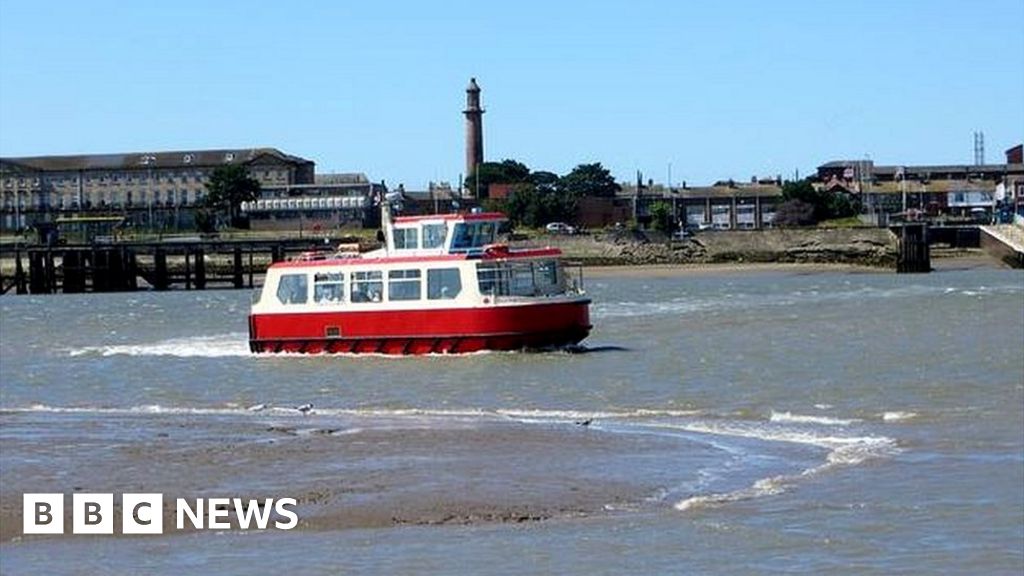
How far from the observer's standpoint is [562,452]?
75.2 feet

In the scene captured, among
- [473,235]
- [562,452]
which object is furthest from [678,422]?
[473,235]

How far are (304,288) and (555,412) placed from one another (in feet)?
52.4

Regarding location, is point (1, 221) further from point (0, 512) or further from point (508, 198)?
point (0, 512)

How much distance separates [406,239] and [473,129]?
395 feet

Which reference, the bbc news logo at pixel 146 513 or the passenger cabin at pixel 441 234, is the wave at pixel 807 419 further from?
the passenger cabin at pixel 441 234

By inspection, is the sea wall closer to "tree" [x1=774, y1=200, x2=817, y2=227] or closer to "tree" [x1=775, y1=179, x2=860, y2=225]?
"tree" [x1=774, y1=200, x2=817, y2=227]

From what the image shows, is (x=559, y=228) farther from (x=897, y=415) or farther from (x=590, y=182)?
(x=897, y=415)

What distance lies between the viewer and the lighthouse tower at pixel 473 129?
162750mm

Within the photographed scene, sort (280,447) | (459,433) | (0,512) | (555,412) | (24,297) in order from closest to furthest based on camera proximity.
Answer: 1. (0,512)
2. (280,447)
3. (459,433)
4. (555,412)
5. (24,297)

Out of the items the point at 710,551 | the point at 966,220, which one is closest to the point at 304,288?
the point at 710,551

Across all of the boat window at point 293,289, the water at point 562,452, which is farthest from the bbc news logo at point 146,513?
the boat window at point 293,289

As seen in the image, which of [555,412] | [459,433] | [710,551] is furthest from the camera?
[555,412]

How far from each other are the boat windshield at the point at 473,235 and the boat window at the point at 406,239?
1259 millimetres

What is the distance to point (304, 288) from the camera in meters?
44.6
